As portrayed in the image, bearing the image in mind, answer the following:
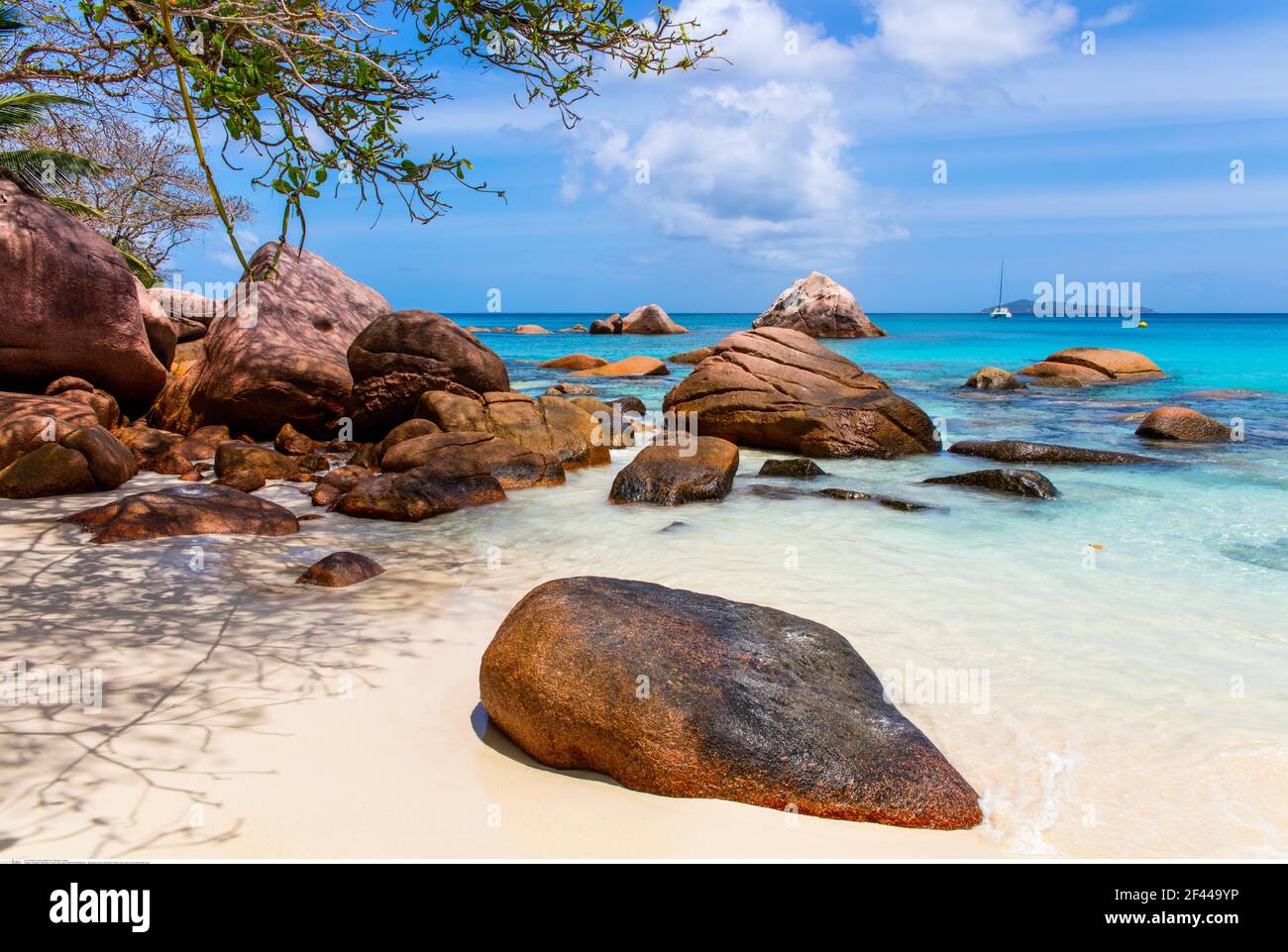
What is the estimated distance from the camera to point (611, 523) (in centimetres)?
770

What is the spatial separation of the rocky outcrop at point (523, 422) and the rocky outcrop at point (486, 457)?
1.55 ft

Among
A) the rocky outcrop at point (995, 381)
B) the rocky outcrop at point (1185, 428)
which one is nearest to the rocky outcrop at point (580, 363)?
the rocky outcrop at point (995, 381)

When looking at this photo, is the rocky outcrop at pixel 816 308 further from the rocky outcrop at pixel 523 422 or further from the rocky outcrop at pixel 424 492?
the rocky outcrop at pixel 424 492

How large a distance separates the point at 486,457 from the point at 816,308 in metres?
42.2

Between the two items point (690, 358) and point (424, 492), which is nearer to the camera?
point (424, 492)

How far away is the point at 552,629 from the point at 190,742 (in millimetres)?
1406

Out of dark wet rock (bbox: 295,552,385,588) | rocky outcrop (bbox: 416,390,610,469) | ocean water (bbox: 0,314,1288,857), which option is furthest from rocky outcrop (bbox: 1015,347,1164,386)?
dark wet rock (bbox: 295,552,385,588)

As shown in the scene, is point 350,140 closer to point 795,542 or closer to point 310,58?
point 310,58

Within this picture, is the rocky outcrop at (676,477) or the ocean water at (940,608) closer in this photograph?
the ocean water at (940,608)

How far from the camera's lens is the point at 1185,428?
1309 centimetres

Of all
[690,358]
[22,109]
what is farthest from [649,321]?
[22,109]

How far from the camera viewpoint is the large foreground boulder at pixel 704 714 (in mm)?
3053

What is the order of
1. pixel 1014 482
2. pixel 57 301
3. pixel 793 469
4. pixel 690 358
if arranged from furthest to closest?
pixel 690 358 → pixel 793 469 → pixel 57 301 → pixel 1014 482

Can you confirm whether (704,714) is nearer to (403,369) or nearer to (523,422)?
(523,422)
